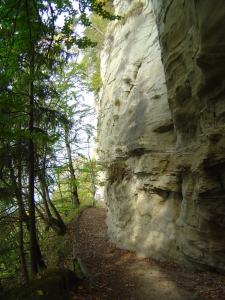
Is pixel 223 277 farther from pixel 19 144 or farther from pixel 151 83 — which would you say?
pixel 151 83

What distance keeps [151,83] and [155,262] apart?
26.7 ft

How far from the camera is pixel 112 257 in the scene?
9633mm

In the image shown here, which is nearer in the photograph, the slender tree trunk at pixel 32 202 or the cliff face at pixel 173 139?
the cliff face at pixel 173 139

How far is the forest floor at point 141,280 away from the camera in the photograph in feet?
18.9

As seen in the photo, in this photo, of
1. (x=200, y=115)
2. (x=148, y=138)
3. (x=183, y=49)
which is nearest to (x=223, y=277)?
(x=200, y=115)

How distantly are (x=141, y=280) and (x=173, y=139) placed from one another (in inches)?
210

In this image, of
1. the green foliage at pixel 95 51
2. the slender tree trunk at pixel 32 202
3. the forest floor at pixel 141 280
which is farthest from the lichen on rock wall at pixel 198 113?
the green foliage at pixel 95 51

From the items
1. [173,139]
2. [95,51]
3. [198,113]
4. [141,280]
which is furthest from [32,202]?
[95,51]

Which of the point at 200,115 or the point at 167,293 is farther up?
the point at 200,115

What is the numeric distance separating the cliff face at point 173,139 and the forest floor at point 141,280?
50 cm

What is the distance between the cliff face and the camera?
5922 millimetres

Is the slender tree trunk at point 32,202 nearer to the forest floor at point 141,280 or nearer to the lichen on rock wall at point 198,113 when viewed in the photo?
the forest floor at point 141,280

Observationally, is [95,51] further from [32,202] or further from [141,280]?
[141,280]

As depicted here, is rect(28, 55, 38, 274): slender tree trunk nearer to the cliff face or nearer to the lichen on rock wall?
the cliff face
